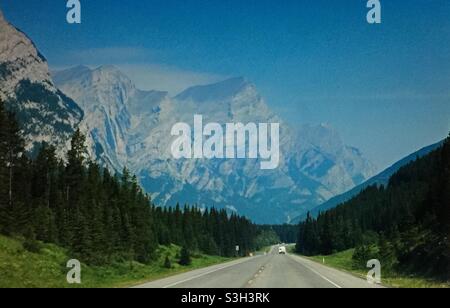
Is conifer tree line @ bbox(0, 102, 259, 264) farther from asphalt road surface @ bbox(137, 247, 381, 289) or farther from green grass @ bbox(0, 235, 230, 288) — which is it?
asphalt road surface @ bbox(137, 247, 381, 289)

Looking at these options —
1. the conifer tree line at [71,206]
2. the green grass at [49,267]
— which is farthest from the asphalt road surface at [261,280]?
the conifer tree line at [71,206]

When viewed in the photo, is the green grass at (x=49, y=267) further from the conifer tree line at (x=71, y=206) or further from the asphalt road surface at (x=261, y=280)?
the asphalt road surface at (x=261, y=280)

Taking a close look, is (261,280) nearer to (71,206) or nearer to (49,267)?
(49,267)

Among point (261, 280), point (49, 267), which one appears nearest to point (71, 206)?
point (49, 267)

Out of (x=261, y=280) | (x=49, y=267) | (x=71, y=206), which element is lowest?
(x=261, y=280)

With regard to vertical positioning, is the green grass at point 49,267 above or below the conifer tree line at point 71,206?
below

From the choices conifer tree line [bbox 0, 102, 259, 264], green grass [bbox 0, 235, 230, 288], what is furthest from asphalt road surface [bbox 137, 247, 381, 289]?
conifer tree line [bbox 0, 102, 259, 264]

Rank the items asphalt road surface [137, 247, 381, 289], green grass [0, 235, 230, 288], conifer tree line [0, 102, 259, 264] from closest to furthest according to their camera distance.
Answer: asphalt road surface [137, 247, 381, 289]
green grass [0, 235, 230, 288]
conifer tree line [0, 102, 259, 264]

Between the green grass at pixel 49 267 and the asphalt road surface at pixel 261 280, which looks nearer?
the asphalt road surface at pixel 261 280

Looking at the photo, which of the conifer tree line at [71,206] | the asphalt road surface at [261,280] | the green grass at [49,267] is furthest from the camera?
the conifer tree line at [71,206]

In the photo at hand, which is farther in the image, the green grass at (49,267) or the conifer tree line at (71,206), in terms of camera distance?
the conifer tree line at (71,206)

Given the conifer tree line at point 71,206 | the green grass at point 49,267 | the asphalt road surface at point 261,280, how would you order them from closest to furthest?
the asphalt road surface at point 261,280, the green grass at point 49,267, the conifer tree line at point 71,206
